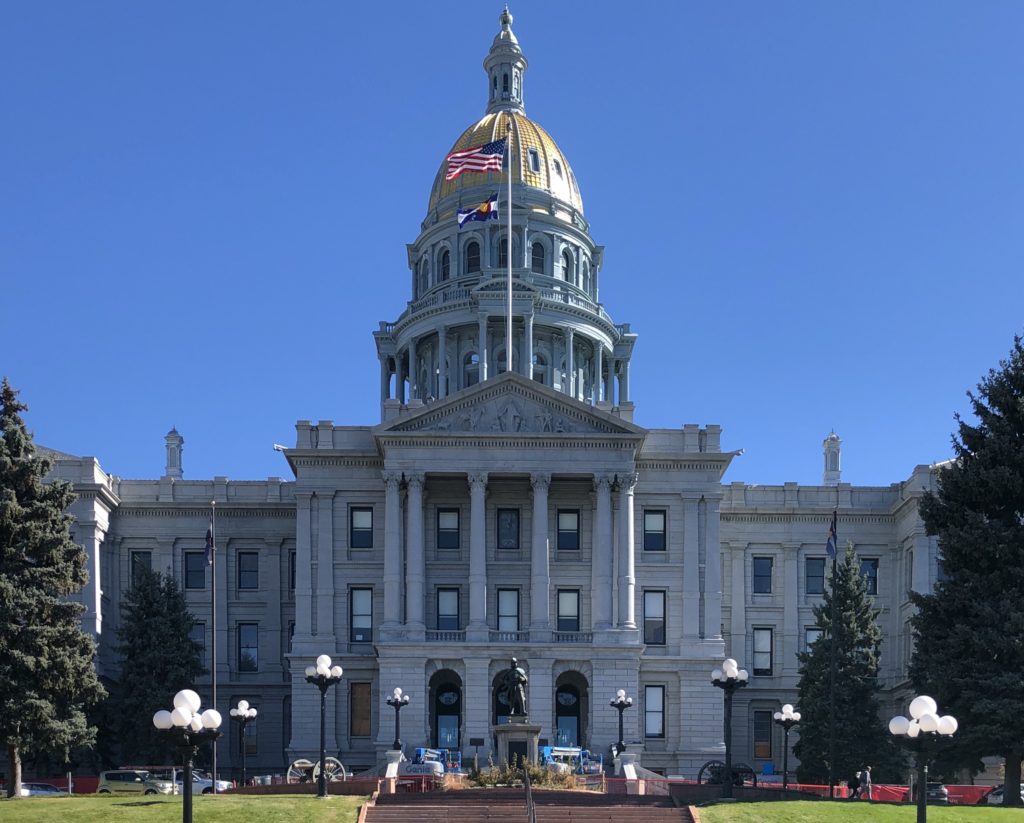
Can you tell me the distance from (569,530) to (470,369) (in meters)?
22.7

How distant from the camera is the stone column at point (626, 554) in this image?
70500 mm

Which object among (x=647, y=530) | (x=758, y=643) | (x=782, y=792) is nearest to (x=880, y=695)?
(x=758, y=643)

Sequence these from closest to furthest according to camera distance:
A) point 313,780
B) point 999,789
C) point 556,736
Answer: point 313,780 < point 999,789 < point 556,736

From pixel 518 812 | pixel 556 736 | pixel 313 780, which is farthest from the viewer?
pixel 556 736

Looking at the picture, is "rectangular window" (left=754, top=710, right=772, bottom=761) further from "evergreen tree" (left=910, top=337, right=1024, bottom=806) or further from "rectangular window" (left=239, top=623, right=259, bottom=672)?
"evergreen tree" (left=910, top=337, right=1024, bottom=806)

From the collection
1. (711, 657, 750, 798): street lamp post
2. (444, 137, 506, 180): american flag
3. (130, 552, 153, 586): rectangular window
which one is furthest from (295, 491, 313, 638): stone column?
(711, 657, 750, 798): street lamp post

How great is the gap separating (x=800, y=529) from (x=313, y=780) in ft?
120

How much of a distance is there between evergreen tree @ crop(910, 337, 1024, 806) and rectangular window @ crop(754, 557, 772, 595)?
2876 centimetres

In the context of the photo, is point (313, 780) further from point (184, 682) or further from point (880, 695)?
point (880, 695)

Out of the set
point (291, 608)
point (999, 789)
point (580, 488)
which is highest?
point (580, 488)

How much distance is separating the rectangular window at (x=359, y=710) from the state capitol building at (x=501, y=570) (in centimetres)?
10

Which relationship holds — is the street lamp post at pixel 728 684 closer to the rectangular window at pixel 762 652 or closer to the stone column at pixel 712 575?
the stone column at pixel 712 575

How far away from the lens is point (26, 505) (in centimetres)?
5469

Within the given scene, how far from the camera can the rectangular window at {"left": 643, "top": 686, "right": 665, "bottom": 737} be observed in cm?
7231
